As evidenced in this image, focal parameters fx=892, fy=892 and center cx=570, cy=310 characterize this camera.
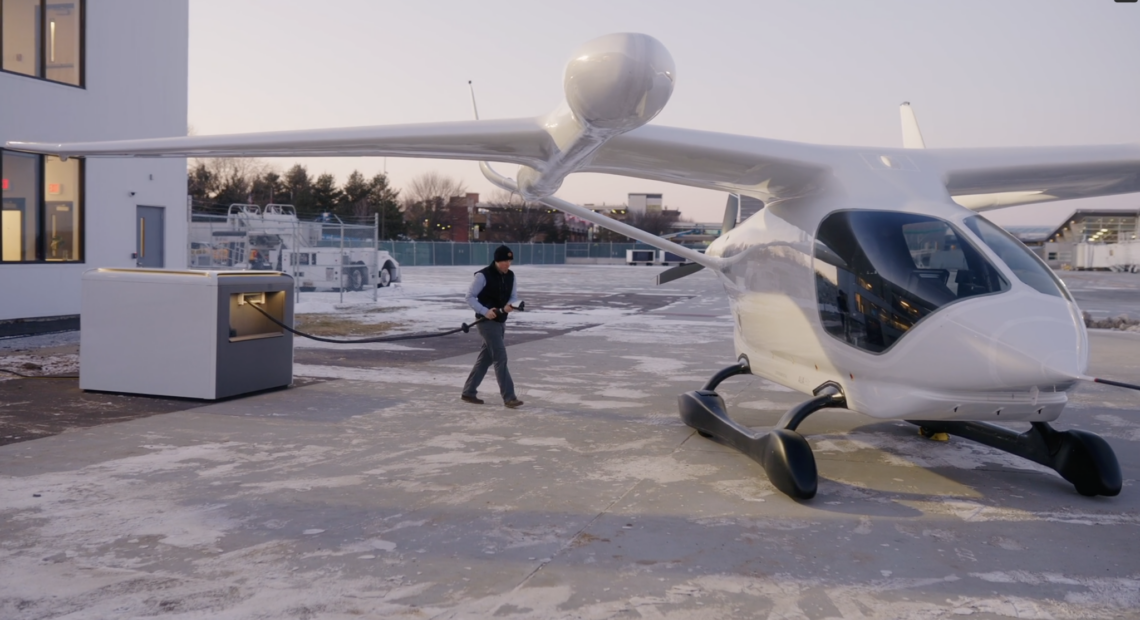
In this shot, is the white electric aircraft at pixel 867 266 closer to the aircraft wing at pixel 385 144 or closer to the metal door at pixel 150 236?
the aircraft wing at pixel 385 144

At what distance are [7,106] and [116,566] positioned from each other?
12.8 metres

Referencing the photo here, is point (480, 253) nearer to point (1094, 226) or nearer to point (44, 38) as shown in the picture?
point (44, 38)

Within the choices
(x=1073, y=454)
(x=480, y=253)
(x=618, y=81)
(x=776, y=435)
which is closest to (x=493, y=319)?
(x=776, y=435)

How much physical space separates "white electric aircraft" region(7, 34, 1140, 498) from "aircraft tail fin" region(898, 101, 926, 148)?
195cm

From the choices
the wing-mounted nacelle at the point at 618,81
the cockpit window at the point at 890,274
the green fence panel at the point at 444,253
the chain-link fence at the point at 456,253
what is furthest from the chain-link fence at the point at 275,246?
the green fence panel at the point at 444,253

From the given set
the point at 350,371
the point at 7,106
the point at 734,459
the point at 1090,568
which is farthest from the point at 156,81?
the point at 1090,568

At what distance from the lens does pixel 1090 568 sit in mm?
5121

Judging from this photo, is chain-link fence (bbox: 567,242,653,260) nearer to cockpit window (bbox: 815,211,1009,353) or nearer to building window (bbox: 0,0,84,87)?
building window (bbox: 0,0,84,87)

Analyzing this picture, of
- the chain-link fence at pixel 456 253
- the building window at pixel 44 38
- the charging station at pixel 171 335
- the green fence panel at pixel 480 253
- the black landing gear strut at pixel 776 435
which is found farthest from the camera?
the green fence panel at pixel 480 253

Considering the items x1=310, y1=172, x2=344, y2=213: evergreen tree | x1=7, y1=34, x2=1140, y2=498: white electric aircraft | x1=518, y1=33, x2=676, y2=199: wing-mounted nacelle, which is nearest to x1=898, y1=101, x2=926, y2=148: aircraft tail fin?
x1=7, y1=34, x2=1140, y2=498: white electric aircraft

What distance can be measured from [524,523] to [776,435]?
212cm

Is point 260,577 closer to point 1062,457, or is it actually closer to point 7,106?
point 1062,457

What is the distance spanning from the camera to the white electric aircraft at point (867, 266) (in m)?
6.02

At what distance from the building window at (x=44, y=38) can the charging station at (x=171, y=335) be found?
24.2 feet
